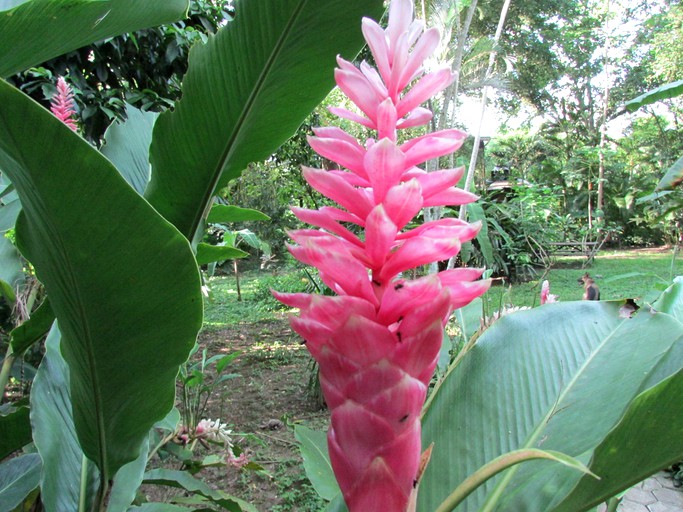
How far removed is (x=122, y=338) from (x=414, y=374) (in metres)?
0.35

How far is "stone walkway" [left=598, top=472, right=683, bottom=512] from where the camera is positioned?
267cm

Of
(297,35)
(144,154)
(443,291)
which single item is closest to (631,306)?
(443,291)

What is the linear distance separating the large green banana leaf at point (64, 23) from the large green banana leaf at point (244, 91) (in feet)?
0.32

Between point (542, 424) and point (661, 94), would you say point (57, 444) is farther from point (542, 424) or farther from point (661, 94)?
point (661, 94)

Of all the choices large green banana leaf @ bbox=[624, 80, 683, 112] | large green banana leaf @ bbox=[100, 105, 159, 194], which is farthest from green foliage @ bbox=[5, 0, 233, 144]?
large green banana leaf @ bbox=[624, 80, 683, 112]

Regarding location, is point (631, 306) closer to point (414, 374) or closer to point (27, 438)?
point (414, 374)

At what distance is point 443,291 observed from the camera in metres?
0.38

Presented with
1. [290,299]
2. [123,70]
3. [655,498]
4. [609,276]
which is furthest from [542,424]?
[609,276]

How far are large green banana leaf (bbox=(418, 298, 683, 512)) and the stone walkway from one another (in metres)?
2.55

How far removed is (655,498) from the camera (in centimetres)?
280

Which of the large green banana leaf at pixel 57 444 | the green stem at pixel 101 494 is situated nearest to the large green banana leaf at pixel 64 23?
the large green banana leaf at pixel 57 444

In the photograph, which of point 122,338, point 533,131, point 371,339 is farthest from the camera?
point 533,131

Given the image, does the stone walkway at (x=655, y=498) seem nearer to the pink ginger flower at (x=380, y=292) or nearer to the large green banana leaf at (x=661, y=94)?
the large green banana leaf at (x=661, y=94)

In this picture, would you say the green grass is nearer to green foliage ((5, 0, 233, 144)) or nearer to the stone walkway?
the stone walkway
